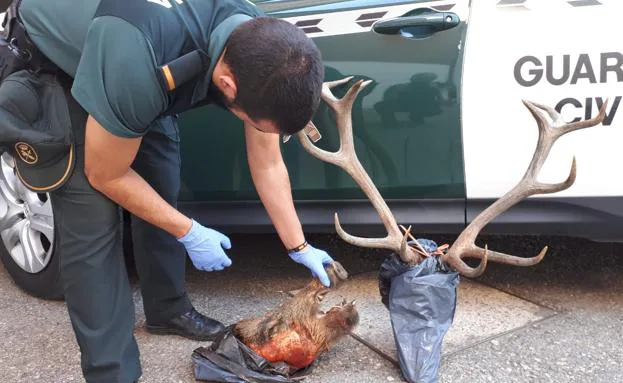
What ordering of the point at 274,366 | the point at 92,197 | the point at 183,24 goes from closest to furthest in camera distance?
the point at 183,24, the point at 92,197, the point at 274,366

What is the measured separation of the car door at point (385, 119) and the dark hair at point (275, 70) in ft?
2.86

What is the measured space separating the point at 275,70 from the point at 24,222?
192 centimetres

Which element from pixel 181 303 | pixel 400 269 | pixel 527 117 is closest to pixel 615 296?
pixel 527 117

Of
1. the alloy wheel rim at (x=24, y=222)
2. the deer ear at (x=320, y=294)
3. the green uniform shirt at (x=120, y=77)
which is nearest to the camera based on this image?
the green uniform shirt at (x=120, y=77)

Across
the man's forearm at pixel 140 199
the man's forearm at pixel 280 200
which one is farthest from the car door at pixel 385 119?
the man's forearm at pixel 140 199

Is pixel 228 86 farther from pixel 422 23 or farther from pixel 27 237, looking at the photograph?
pixel 27 237

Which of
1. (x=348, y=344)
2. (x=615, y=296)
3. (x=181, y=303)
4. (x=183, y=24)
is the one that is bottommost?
(x=615, y=296)

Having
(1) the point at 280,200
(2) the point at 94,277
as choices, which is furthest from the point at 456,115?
(2) the point at 94,277

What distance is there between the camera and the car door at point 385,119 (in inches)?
96.9

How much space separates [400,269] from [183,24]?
1.13 m

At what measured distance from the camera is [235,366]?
2207 mm

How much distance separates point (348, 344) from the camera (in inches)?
99.8

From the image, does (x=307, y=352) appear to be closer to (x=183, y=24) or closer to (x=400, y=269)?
(x=400, y=269)

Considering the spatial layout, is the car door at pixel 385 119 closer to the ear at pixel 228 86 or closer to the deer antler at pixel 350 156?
the deer antler at pixel 350 156
